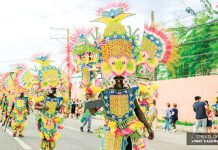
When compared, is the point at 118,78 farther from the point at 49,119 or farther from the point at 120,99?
the point at 49,119

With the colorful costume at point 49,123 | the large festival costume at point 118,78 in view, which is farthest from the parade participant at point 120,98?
the colorful costume at point 49,123

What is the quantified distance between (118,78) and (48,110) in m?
4.03

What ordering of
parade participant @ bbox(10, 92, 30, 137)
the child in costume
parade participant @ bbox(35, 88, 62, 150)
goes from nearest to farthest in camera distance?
1. the child in costume
2. parade participant @ bbox(35, 88, 62, 150)
3. parade participant @ bbox(10, 92, 30, 137)

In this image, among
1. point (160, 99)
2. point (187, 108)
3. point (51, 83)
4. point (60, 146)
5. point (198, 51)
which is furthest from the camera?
point (198, 51)

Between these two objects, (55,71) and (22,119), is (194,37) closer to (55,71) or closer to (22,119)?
(22,119)

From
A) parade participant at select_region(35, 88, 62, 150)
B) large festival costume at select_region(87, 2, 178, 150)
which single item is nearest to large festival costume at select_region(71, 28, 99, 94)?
large festival costume at select_region(87, 2, 178, 150)

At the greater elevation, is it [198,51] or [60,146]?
[198,51]

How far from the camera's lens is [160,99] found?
95.7 feet

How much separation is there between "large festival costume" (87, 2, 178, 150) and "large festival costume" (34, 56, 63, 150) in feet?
12.3

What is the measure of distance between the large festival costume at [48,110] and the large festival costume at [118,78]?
3754 mm

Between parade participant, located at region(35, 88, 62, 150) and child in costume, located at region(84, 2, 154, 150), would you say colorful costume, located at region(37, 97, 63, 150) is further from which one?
child in costume, located at region(84, 2, 154, 150)

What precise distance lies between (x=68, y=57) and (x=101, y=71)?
144cm

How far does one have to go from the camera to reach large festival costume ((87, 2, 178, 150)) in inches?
257

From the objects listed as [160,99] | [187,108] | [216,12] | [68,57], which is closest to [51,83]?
[68,57]
